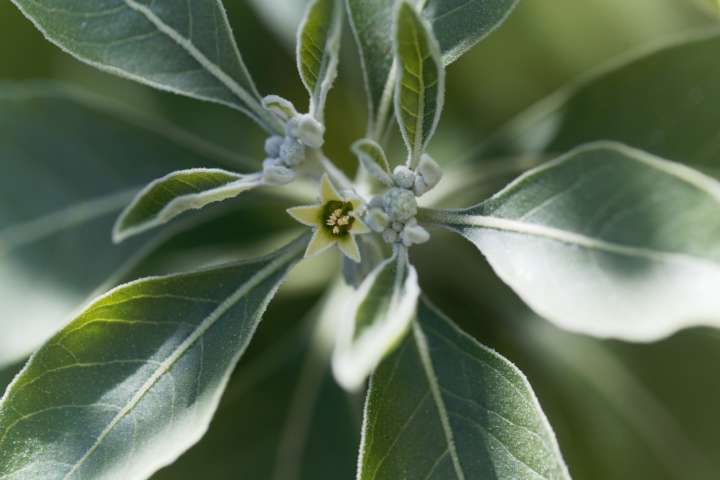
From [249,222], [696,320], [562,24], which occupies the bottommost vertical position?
[696,320]

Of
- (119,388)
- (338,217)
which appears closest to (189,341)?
(119,388)

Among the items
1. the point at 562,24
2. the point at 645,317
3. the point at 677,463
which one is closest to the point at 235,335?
the point at 645,317

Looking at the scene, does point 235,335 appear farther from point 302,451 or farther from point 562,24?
point 562,24

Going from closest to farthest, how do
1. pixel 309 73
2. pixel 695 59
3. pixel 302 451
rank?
pixel 309 73, pixel 695 59, pixel 302 451

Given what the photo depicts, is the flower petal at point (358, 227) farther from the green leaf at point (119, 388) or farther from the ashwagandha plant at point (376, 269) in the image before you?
the green leaf at point (119, 388)

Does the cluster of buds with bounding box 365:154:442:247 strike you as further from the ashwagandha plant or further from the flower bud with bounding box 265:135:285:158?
the flower bud with bounding box 265:135:285:158

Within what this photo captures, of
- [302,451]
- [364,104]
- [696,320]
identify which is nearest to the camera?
[696,320]

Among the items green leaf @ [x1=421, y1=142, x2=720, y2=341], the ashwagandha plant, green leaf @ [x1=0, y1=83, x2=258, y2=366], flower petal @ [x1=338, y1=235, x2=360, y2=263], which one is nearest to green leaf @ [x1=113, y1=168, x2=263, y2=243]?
the ashwagandha plant

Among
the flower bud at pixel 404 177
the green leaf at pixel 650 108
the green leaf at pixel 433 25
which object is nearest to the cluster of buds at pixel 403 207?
the flower bud at pixel 404 177
